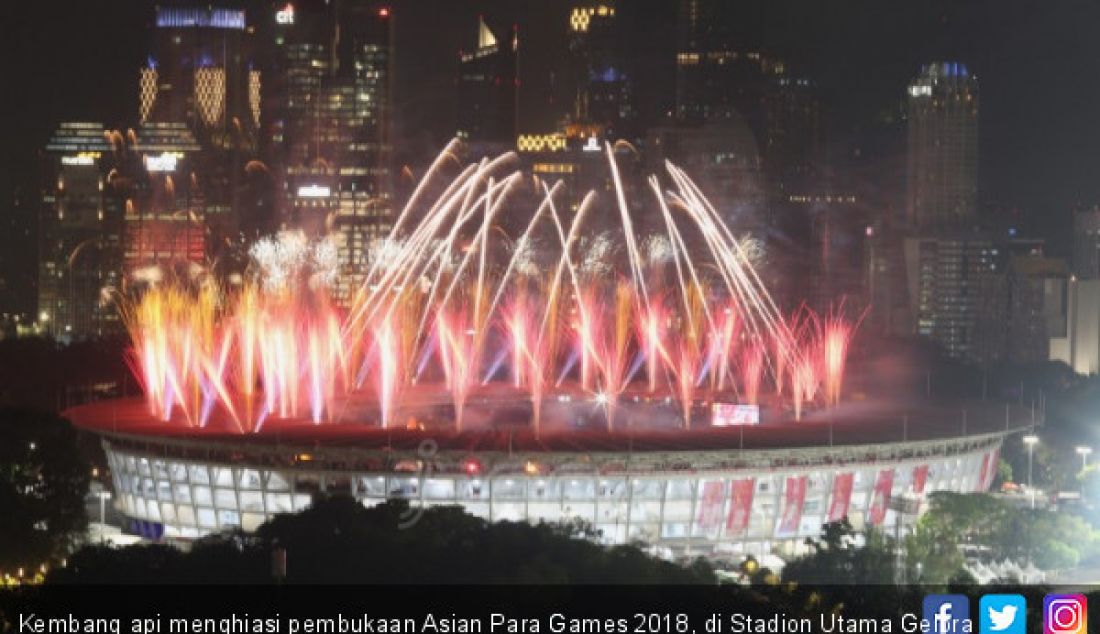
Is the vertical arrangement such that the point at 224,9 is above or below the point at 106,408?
above

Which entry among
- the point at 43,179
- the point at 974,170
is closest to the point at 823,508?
the point at 43,179

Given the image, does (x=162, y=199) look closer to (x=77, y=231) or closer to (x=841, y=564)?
(x=77, y=231)

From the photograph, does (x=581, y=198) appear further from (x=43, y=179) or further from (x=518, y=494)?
(x=518, y=494)

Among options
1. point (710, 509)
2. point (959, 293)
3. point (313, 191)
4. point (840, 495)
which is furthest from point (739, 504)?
point (959, 293)

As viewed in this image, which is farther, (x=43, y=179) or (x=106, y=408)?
(x=43, y=179)

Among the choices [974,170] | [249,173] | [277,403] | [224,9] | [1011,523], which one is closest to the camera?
[1011,523]

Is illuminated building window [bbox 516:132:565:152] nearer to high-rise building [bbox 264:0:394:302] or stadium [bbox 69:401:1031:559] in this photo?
high-rise building [bbox 264:0:394:302]

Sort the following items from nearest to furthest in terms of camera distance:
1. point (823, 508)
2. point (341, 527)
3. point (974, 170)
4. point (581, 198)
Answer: point (341, 527) < point (823, 508) < point (581, 198) < point (974, 170)

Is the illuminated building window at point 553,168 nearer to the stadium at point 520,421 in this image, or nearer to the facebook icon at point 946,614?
the stadium at point 520,421
